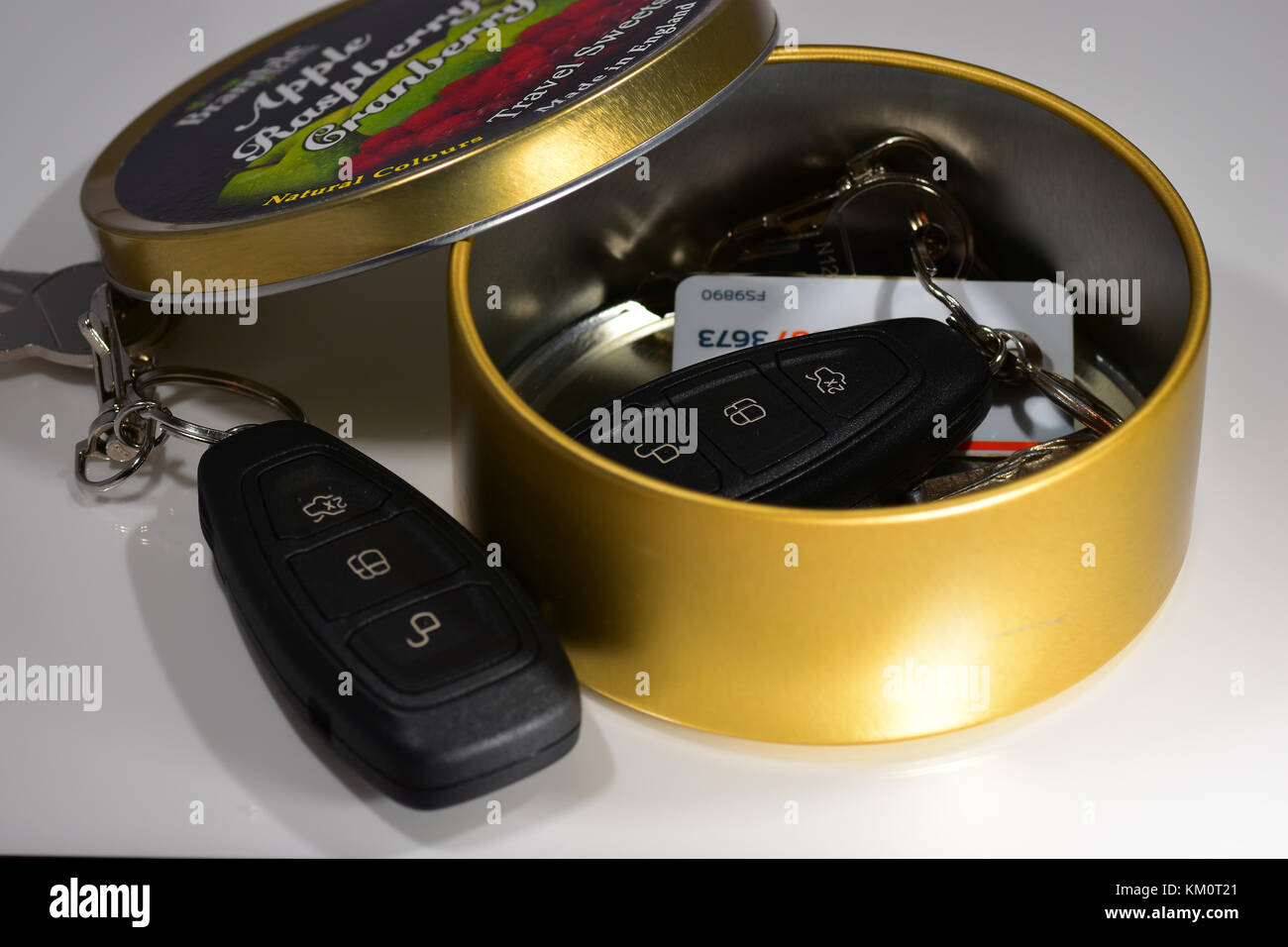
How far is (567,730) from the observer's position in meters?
0.55

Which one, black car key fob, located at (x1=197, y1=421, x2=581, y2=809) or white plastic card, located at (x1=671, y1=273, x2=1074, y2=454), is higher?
white plastic card, located at (x1=671, y1=273, x2=1074, y2=454)

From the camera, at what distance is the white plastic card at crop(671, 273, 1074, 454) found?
0.77m

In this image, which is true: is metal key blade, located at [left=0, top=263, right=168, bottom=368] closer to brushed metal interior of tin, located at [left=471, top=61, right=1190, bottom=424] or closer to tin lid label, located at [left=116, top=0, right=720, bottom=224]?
tin lid label, located at [left=116, top=0, right=720, bottom=224]

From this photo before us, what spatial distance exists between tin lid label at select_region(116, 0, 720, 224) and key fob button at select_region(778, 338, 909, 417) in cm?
15

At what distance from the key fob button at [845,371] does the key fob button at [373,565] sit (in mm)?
171

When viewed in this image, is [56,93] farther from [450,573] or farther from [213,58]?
[450,573]

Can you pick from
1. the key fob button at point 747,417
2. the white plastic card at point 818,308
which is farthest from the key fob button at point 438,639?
the white plastic card at point 818,308

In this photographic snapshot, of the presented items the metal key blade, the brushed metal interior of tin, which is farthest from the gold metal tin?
the metal key blade

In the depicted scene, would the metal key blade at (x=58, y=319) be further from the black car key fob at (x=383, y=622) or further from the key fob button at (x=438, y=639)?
the key fob button at (x=438, y=639)

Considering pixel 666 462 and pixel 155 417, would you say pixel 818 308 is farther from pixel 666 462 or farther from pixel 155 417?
pixel 155 417

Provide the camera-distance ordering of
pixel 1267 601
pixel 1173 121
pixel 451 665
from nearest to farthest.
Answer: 1. pixel 451 665
2. pixel 1267 601
3. pixel 1173 121

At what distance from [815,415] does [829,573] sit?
4.1 inches

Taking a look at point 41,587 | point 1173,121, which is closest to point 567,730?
point 41,587

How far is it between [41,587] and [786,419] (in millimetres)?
A: 370
